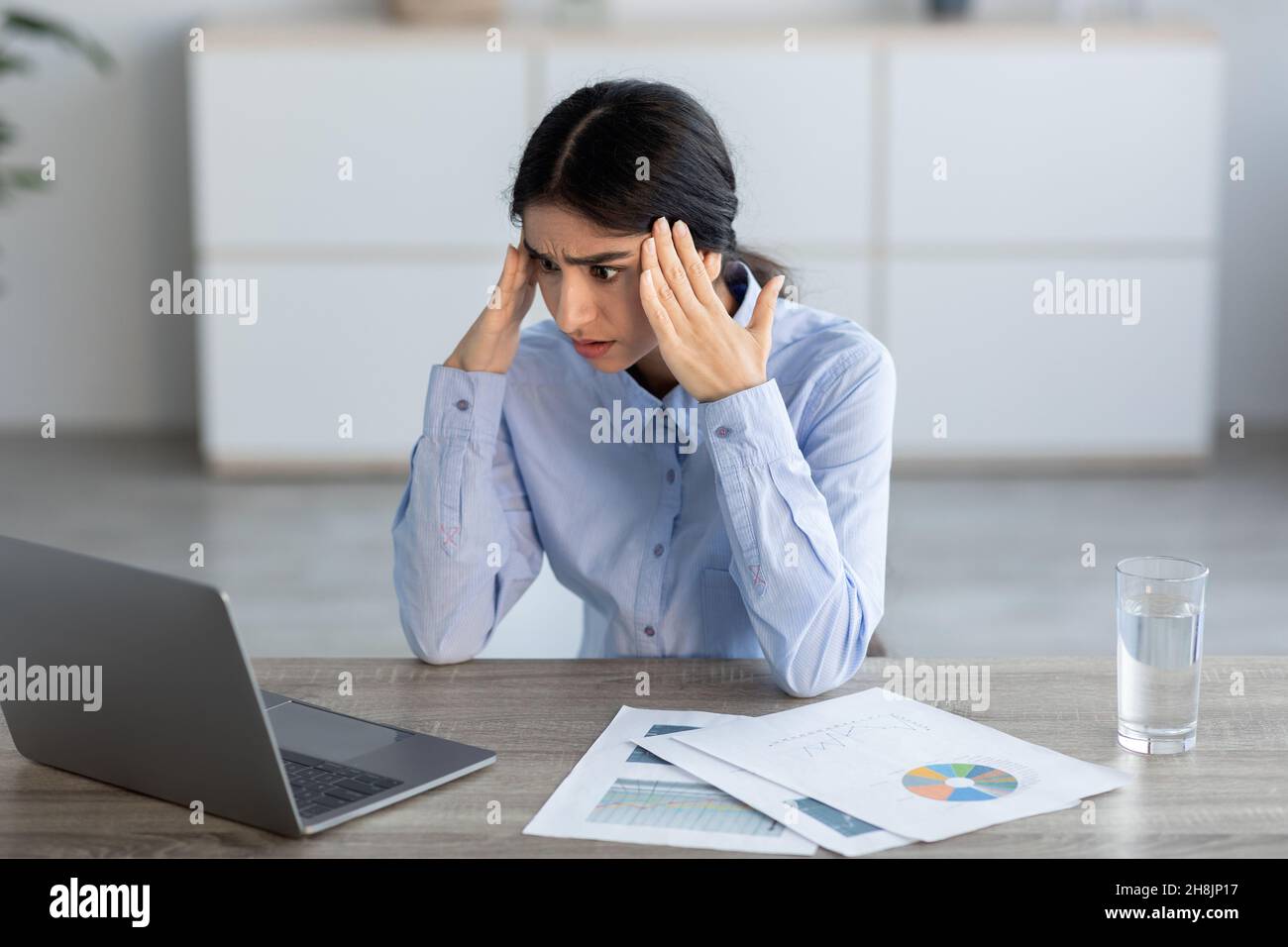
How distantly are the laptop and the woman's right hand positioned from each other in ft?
1.92

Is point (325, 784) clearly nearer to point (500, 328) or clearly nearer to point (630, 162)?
point (500, 328)

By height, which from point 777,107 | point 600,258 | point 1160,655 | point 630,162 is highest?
point 777,107

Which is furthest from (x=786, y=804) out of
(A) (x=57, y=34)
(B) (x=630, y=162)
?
(A) (x=57, y=34)

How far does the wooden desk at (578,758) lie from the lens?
1.15 m

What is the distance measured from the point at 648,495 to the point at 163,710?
30.6 inches

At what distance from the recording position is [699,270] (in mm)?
1684

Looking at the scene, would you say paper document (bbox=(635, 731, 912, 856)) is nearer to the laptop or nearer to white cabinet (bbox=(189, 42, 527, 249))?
the laptop

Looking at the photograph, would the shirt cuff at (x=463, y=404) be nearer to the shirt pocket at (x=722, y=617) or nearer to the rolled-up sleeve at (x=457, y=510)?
the rolled-up sleeve at (x=457, y=510)

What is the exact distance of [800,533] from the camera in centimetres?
156

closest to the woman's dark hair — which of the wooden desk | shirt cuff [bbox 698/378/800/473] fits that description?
shirt cuff [bbox 698/378/800/473]

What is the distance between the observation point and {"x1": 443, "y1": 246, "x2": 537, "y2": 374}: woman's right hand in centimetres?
179

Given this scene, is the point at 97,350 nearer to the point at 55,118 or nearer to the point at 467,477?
the point at 55,118
